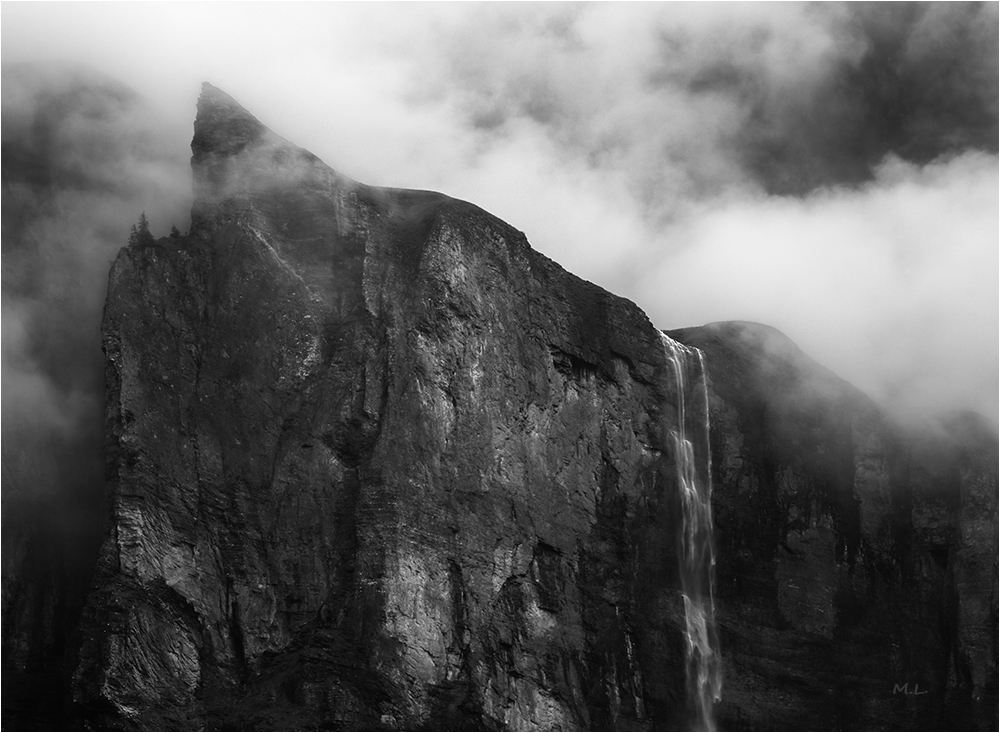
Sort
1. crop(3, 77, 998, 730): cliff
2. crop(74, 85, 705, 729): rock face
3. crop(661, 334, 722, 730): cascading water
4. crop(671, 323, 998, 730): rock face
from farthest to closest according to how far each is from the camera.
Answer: crop(671, 323, 998, 730): rock face, crop(661, 334, 722, 730): cascading water, crop(3, 77, 998, 730): cliff, crop(74, 85, 705, 729): rock face

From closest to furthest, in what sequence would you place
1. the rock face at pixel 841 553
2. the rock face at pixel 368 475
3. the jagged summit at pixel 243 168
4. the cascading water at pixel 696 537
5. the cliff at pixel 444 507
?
the rock face at pixel 368 475, the cliff at pixel 444 507, the jagged summit at pixel 243 168, the cascading water at pixel 696 537, the rock face at pixel 841 553

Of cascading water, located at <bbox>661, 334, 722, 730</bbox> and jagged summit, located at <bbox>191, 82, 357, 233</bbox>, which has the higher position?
jagged summit, located at <bbox>191, 82, 357, 233</bbox>

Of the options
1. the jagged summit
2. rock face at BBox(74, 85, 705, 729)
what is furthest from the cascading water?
the jagged summit

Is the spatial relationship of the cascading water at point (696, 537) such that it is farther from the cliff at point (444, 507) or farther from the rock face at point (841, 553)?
the rock face at point (841, 553)

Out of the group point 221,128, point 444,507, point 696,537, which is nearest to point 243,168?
point 221,128

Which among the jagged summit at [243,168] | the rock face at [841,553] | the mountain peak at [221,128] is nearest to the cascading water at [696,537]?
the rock face at [841,553]

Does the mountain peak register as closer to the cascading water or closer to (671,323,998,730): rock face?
the cascading water
